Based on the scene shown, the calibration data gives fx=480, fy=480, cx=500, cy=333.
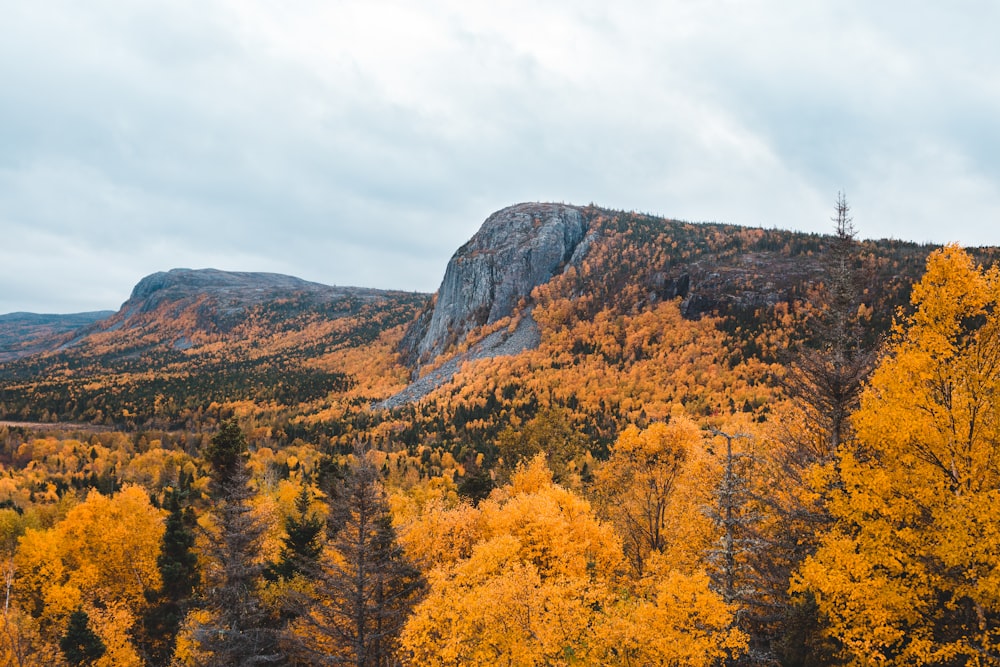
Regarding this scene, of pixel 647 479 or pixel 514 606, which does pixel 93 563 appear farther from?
pixel 647 479

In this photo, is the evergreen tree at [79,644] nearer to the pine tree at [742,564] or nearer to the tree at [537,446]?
the tree at [537,446]

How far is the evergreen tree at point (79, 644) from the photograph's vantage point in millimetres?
27359

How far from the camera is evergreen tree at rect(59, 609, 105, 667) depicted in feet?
89.8

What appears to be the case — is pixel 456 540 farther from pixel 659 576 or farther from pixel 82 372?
pixel 82 372

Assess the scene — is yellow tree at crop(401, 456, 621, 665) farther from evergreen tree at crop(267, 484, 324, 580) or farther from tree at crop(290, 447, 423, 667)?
evergreen tree at crop(267, 484, 324, 580)

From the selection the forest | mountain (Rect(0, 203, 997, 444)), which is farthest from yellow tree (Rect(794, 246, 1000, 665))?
mountain (Rect(0, 203, 997, 444))

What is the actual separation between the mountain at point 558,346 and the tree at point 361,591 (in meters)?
47.4

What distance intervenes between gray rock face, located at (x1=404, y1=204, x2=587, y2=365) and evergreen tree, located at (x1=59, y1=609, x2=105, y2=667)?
133201 mm

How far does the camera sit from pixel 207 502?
49812mm

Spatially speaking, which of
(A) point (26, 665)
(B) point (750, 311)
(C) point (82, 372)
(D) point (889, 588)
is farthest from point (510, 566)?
(C) point (82, 372)

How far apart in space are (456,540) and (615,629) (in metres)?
15.5

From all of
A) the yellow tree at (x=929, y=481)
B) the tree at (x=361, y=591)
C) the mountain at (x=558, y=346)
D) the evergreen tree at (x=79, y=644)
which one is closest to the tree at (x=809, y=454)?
the yellow tree at (x=929, y=481)

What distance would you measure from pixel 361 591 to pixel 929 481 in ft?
74.4

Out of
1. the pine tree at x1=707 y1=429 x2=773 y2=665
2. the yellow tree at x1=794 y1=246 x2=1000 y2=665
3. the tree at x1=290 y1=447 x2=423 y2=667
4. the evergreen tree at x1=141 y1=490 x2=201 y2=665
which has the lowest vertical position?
the evergreen tree at x1=141 y1=490 x2=201 y2=665
